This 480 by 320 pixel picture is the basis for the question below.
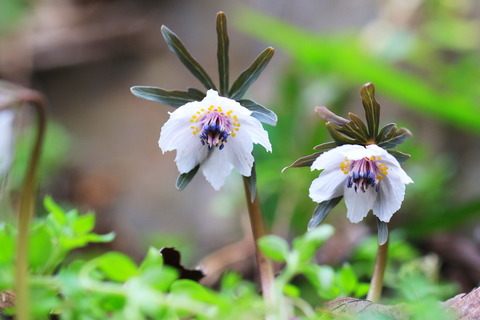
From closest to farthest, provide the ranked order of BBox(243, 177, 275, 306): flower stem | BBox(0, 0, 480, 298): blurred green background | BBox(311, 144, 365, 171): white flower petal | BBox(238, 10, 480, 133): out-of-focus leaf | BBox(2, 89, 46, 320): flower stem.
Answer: BBox(2, 89, 46, 320): flower stem, BBox(311, 144, 365, 171): white flower petal, BBox(243, 177, 275, 306): flower stem, BBox(0, 0, 480, 298): blurred green background, BBox(238, 10, 480, 133): out-of-focus leaf

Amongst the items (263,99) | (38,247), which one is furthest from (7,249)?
(263,99)

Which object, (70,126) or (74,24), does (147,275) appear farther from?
(74,24)

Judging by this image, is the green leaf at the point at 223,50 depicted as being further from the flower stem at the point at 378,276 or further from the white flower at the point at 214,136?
the flower stem at the point at 378,276

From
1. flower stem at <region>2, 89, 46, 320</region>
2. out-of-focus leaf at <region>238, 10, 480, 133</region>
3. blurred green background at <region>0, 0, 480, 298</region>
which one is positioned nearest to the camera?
flower stem at <region>2, 89, 46, 320</region>

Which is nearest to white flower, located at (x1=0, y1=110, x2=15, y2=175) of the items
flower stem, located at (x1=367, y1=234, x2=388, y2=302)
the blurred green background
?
flower stem, located at (x1=367, y1=234, x2=388, y2=302)

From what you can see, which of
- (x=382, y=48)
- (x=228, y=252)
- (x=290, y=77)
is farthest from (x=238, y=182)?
(x=382, y=48)

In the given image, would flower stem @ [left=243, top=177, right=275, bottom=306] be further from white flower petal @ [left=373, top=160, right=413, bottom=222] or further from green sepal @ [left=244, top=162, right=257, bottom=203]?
white flower petal @ [left=373, top=160, right=413, bottom=222]

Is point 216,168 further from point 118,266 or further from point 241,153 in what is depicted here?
point 118,266
